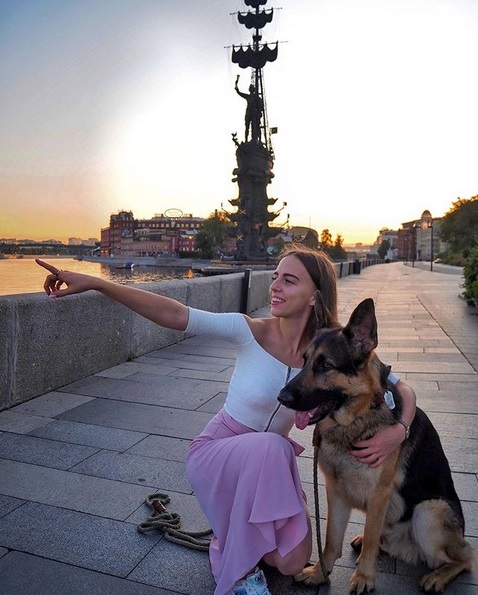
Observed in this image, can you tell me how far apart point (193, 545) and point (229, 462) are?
642mm

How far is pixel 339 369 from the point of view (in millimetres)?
2559

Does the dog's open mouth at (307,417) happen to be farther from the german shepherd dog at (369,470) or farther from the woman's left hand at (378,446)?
the woman's left hand at (378,446)

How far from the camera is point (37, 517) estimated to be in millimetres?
3285

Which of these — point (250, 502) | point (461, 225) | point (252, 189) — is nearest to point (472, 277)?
point (250, 502)

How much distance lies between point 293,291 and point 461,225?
82977 millimetres

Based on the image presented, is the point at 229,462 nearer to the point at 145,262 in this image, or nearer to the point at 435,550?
the point at 435,550

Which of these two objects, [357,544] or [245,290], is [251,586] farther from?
[245,290]

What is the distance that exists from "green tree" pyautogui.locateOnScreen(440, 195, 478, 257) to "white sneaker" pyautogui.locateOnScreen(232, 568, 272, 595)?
7838 centimetres

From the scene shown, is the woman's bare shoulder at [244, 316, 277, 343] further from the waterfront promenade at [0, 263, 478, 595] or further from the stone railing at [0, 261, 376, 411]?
the stone railing at [0, 261, 376, 411]

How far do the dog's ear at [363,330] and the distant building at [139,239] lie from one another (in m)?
116

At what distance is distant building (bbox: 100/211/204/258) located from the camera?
13150cm

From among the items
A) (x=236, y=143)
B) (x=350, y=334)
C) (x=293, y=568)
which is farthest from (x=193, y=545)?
(x=236, y=143)

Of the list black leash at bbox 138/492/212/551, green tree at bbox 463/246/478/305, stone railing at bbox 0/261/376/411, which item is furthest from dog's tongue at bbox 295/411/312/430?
green tree at bbox 463/246/478/305

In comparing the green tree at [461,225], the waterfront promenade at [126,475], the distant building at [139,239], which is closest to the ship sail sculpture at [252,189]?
the green tree at [461,225]
